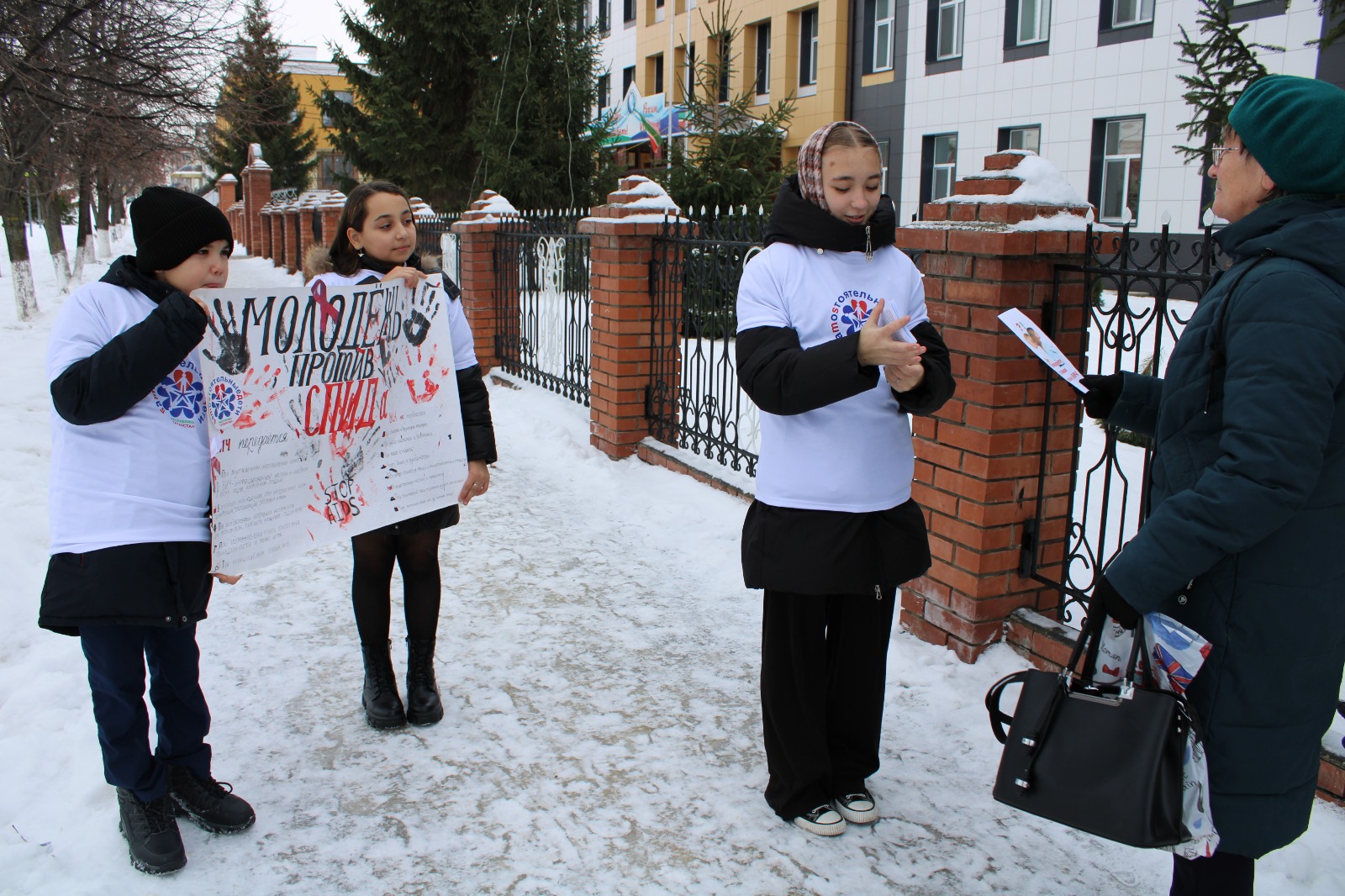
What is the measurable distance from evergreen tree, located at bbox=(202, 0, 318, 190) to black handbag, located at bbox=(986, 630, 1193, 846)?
1433cm

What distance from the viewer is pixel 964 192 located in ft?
12.2

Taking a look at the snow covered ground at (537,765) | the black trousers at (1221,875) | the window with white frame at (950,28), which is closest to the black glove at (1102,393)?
the black trousers at (1221,875)

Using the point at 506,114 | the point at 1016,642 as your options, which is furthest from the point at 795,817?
the point at 506,114

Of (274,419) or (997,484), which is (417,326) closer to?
(274,419)

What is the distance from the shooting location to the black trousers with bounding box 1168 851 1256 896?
1910mm

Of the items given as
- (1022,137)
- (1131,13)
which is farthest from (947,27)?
(1131,13)

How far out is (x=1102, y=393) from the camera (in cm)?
221

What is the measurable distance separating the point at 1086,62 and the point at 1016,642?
15708mm

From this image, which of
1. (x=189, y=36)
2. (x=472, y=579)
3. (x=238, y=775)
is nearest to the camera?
(x=238, y=775)

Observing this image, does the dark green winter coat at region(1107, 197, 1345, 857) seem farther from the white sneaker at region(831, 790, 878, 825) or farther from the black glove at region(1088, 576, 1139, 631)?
the white sneaker at region(831, 790, 878, 825)

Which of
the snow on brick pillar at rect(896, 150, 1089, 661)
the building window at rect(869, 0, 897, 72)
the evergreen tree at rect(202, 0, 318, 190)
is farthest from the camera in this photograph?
the building window at rect(869, 0, 897, 72)

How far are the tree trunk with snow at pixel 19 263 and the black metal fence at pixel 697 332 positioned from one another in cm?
1433

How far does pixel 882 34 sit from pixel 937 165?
330 centimetres

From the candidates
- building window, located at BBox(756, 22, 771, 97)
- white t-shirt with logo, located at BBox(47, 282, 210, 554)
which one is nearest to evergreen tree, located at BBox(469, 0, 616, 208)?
building window, located at BBox(756, 22, 771, 97)
